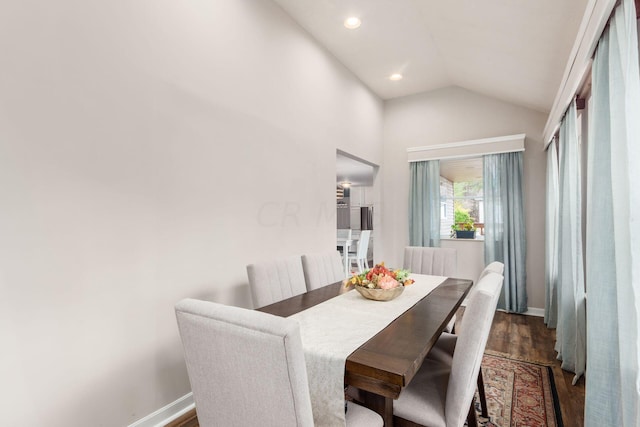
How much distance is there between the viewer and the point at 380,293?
6.38 ft

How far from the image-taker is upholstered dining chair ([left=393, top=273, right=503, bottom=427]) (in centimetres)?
130

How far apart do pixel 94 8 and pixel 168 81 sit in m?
0.50

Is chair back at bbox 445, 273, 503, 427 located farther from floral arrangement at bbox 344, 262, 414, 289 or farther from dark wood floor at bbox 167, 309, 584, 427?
dark wood floor at bbox 167, 309, 584, 427

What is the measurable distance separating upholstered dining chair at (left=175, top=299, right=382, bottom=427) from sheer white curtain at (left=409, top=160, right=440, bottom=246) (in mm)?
4239

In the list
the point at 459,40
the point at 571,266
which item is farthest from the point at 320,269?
the point at 459,40

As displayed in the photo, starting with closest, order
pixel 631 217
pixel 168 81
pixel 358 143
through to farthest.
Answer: pixel 631 217
pixel 168 81
pixel 358 143

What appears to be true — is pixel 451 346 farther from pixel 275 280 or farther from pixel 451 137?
pixel 451 137

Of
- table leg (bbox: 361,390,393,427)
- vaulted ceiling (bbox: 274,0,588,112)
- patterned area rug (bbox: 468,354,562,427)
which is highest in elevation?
vaulted ceiling (bbox: 274,0,588,112)

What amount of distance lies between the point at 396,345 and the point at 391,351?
0.07 m

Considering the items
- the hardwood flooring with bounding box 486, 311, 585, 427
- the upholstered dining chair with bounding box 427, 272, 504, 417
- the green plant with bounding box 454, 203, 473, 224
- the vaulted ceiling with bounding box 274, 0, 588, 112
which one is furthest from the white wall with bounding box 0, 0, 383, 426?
the green plant with bounding box 454, 203, 473, 224

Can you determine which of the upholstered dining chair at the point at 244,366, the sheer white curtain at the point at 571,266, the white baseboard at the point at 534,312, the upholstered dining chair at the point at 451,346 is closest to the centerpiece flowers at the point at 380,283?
the upholstered dining chair at the point at 451,346

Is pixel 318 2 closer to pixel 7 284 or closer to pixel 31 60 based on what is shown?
pixel 31 60

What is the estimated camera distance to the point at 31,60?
151 cm

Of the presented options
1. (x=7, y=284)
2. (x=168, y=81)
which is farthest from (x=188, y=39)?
(x=7, y=284)
